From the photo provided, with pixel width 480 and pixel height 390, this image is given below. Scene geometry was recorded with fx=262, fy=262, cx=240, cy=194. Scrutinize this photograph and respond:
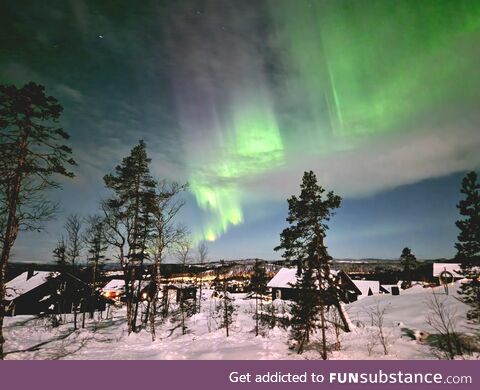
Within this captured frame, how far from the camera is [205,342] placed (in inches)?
870

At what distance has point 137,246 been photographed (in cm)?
2241

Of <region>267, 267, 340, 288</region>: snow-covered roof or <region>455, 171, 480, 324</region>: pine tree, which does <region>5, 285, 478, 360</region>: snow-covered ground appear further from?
<region>267, 267, 340, 288</region>: snow-covered roof

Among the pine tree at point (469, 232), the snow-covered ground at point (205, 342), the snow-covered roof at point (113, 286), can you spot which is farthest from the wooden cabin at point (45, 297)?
the pine tree at point (469, 232)

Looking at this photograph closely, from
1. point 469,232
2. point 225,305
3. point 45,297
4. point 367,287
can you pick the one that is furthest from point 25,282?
point 367,287

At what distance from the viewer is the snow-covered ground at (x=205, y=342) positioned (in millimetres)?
16578

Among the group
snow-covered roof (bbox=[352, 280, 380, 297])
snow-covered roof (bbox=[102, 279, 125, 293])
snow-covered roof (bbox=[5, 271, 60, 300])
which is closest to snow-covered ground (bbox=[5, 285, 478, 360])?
snow-covered roof (bbox=[5, 271, 60, 300])

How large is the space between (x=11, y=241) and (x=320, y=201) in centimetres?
1889

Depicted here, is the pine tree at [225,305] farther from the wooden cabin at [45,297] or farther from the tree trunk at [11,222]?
the wooden cabin at [45,297]

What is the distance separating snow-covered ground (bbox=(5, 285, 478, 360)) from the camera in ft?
54.4

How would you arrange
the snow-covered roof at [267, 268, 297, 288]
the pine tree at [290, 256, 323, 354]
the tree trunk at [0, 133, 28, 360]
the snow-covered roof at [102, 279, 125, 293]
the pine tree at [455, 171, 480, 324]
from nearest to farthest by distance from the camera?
the tree trunk at [0, 133, 28, 360]
the pine tree at [290, 256, 323, 354]
the pine tree at [455, 171, 480, 324]
the snow-covered roof at [267, 268, 297, 288]
the snow-covered roof at [102, 279, 125, 293]

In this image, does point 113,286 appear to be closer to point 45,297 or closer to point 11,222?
point 45,297

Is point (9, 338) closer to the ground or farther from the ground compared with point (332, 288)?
closer to the ground
